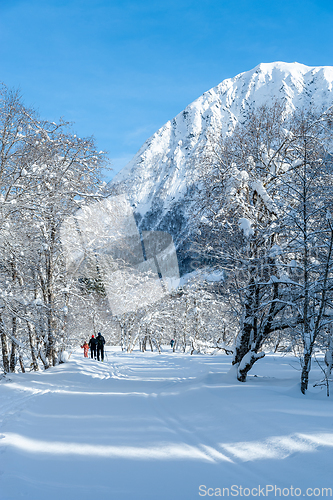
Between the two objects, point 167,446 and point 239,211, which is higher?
point 239,211

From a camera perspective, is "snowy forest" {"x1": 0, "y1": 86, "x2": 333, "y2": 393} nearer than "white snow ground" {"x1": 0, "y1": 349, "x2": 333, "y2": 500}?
No

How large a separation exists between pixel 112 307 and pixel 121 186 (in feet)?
80.0

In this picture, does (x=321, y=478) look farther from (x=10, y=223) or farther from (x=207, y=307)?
(x=207, y=307)

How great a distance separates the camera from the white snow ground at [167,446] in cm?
300

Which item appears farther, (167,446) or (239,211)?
(239,211)

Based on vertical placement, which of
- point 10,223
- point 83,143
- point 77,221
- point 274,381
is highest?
point 83,143

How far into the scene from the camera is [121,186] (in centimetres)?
1230

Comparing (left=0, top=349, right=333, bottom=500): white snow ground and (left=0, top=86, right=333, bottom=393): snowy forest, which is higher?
(left=0, top=86, right=333, bottom=393): snowy forest

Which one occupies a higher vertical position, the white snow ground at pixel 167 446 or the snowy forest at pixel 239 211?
the snowy forest at pixel 239 211

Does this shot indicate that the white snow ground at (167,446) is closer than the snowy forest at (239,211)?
Yes

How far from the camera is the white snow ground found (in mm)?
3002

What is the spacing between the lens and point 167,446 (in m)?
3.98

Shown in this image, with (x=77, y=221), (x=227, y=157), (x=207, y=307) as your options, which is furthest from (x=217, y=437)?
(x=207, y=307)

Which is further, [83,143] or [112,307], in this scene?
[112,307]
